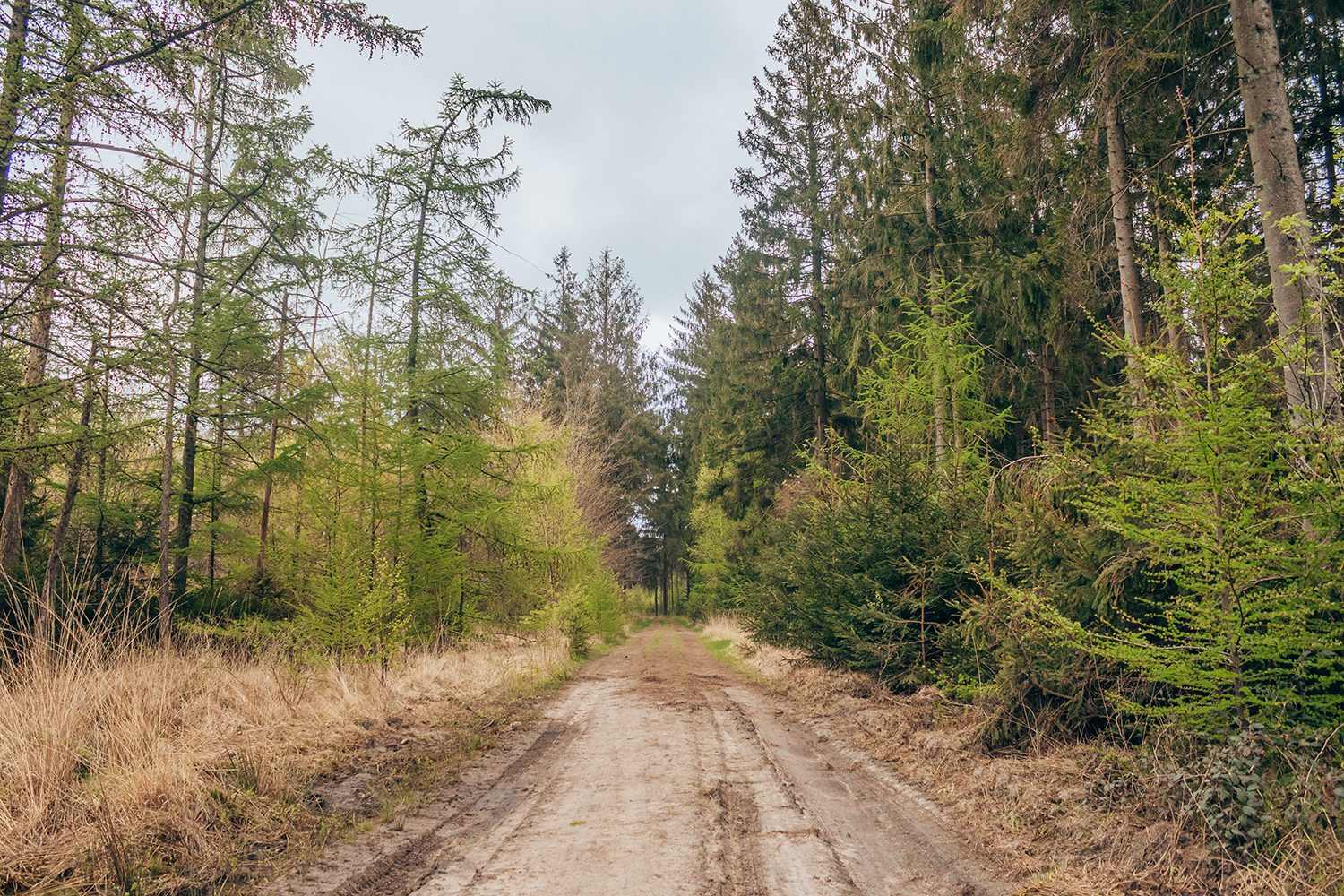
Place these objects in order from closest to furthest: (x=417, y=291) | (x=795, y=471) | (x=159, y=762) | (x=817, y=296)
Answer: (x=159, y=762) → (x=417, y=291) → (x=817, y=296) → (x=795, y=471)

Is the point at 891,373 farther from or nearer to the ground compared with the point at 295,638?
farther from the ground

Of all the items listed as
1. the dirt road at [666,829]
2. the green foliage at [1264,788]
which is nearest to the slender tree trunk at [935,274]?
the dirt road at [666,829]

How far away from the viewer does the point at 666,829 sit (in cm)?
468

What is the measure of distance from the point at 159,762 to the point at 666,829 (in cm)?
335

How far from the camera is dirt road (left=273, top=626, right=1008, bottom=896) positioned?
388 centimetres

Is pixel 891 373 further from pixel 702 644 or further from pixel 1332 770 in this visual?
pixel 702 644

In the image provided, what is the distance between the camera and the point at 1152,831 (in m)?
4.00

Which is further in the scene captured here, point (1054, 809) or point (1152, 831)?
point (1054, 809)

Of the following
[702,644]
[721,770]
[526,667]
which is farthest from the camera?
[702,644]

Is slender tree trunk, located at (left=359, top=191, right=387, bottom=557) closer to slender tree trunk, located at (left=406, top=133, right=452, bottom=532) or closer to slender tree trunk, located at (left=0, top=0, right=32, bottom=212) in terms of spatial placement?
slender tree trunk, located at (left=406, top=133, right=452, bottom=532)

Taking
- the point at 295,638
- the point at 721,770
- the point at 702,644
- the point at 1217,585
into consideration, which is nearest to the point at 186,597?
the point at 295,638

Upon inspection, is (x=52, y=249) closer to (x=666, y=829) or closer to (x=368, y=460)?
(x=666, y=829)

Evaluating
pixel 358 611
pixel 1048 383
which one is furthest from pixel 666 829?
pixel 1048 383

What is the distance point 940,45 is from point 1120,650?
515 inches
